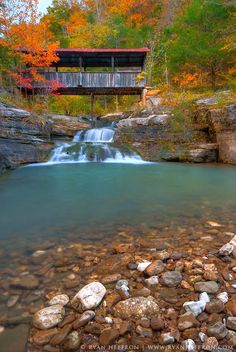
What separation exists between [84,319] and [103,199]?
404 centimetres

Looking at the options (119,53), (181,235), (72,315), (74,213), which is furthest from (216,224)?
(119,53)

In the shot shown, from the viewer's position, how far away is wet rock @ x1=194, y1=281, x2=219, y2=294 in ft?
7.61

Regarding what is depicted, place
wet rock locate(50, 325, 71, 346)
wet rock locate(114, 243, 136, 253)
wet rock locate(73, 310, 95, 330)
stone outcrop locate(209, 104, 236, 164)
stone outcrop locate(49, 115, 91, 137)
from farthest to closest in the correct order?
stone outcrop locate(49, 115, 91, 137)
stone outcrop locate(209, 104, 236, 164)
wet rock locate(114, 243, 136, 253)
wet rock locate(73, 310, 95, 330)
wet rock locate(50, 325, 71, 346)

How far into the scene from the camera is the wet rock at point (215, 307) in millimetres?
2041

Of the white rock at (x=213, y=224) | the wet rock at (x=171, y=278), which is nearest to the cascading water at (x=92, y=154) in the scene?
the white rock at (x=213, y=224)

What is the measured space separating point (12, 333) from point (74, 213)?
119 inches

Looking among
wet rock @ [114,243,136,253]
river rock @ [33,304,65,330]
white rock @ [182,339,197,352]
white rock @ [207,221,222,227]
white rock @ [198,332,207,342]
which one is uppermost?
white rock @ [198,332,207,342]

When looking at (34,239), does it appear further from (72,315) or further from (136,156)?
(136,156)

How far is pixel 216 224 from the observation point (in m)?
4.09

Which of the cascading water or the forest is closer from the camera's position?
the cascading water

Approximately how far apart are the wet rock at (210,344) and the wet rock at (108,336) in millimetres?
594

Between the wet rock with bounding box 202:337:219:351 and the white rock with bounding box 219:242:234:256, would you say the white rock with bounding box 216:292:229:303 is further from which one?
the white rock with bounding box 219:242:234:256

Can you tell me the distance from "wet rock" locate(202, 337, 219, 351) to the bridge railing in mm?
19142

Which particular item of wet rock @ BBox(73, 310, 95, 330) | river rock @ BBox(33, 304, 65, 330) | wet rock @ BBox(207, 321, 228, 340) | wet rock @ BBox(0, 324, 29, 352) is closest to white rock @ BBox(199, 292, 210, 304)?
wet rock @ BBox(207, 321, 228, 340)
